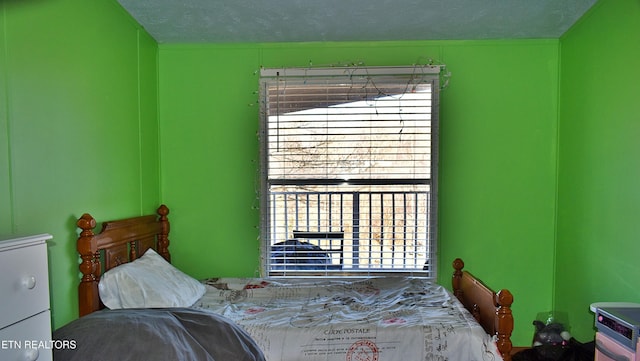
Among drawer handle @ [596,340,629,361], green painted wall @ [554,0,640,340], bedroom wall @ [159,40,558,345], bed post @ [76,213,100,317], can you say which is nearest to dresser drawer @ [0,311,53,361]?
bed post @ [76,213,100,317]

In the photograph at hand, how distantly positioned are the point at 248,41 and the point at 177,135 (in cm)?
90

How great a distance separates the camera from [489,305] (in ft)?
6.38

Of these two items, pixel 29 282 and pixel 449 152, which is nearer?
pixel 29 282

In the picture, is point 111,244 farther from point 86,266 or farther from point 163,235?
point 163,235

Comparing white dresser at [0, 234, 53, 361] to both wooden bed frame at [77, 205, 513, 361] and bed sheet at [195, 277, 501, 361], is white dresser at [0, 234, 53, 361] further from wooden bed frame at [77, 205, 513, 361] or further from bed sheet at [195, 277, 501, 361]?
bed sheet at [195, 277, 501, 361]

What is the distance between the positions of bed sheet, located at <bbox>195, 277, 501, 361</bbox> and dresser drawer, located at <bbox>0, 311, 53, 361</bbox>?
90 cm

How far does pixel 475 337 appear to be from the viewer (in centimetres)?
181

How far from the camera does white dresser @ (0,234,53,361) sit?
3.46 ft

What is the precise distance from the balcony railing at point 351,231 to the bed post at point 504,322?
103 cm

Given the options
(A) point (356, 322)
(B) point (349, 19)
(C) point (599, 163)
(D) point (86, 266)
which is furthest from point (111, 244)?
(C) point (599, 163)

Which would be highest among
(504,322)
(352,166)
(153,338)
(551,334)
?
(352,166)

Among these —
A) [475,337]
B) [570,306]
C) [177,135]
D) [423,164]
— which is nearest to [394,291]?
[475,337]

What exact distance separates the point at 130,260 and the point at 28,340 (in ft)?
4.02

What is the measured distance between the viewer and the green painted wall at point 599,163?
2.04 m
